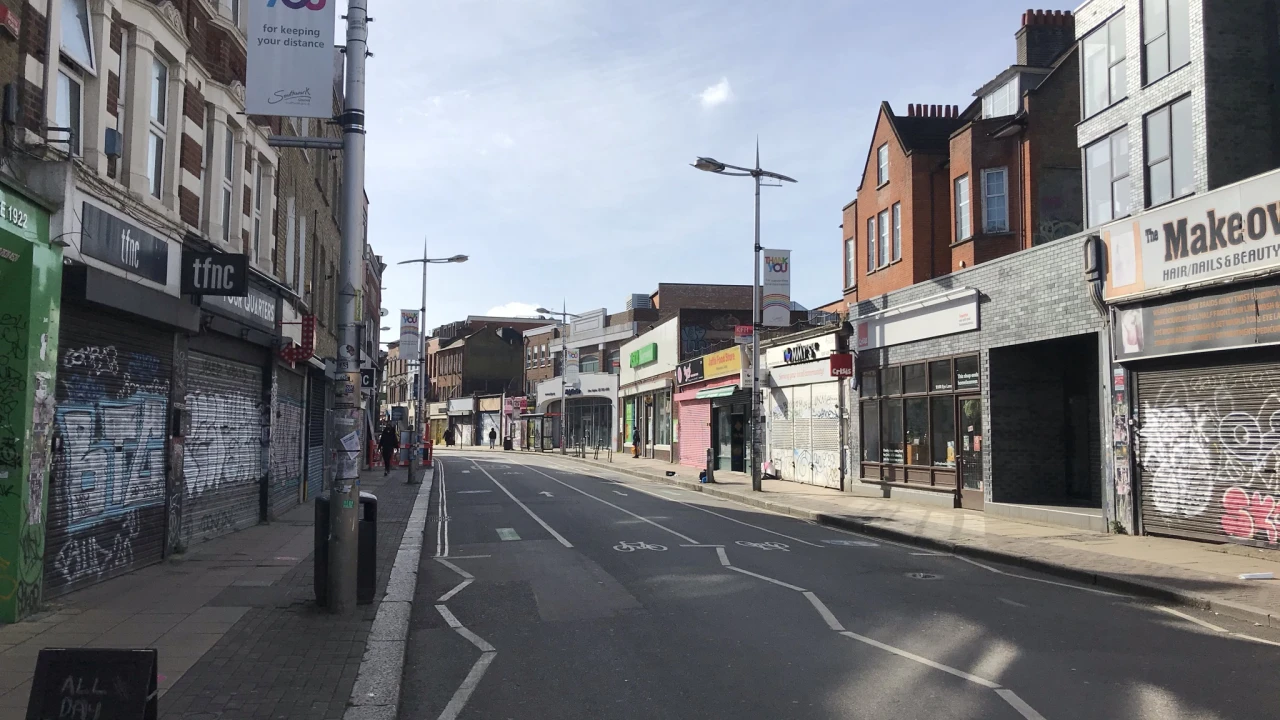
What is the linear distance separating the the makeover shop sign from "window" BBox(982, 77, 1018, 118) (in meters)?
13.3

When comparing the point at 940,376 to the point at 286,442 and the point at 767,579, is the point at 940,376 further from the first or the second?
the point at 286,442

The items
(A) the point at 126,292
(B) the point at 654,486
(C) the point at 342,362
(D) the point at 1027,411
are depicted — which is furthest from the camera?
(B) the point at 654,486

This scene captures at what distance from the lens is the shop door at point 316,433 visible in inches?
884

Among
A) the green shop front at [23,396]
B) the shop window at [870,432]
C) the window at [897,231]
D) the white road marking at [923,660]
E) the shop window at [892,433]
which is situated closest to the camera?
the white road marking at [923,660]

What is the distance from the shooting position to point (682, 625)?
28.6 ft

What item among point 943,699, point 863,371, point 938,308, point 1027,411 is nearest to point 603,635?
point 943,699

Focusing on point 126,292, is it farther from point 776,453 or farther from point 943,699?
point 776,453

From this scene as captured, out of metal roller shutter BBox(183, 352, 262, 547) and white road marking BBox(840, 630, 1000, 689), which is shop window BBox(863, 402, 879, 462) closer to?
metal roller shutter BBox(183, 352, 262, 547)

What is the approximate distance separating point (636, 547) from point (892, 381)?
12194mm

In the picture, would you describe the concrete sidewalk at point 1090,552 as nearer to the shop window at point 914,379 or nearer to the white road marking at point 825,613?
the shop window at point 914,379

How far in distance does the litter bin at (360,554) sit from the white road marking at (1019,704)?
5.77m

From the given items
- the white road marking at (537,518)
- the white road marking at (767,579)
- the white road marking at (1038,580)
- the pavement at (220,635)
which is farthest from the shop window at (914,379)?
the pavement at (220,635)

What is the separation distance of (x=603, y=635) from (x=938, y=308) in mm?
15900

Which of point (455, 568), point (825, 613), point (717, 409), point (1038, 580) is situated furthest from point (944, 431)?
point (717, 409)
